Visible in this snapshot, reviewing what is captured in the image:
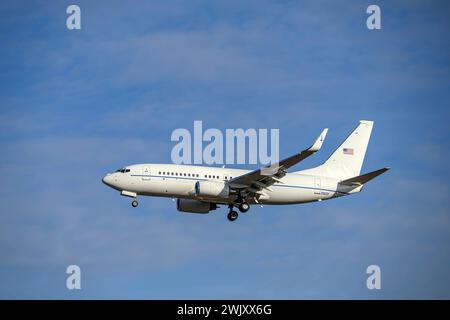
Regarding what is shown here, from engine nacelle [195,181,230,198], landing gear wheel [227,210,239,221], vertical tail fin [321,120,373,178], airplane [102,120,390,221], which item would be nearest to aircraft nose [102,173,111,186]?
airplane [102,120,390,221]

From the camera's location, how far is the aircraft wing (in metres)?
75.1

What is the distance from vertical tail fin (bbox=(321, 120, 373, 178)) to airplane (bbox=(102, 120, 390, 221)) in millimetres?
89

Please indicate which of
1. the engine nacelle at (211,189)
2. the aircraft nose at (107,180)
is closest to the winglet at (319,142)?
the engine nacelle at (211,189)

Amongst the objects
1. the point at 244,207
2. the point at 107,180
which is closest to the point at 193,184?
the point at 244,207

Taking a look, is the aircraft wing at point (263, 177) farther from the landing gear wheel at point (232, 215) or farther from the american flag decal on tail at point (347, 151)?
the american flag decal on tail at point (347, 151)

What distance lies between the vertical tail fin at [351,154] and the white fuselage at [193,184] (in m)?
3.17

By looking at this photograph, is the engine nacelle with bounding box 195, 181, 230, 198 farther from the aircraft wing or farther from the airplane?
the aircraft wing

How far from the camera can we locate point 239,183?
7900 cm

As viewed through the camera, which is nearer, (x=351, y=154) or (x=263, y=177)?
(x=263, y=177)

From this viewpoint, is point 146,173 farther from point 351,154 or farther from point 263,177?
point 351,154

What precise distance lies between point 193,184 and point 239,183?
12.5 ft

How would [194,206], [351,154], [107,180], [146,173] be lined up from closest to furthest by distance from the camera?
[146,173]
[107,180]
[194,206]
[351,154]

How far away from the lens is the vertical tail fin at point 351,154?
85.6 m
